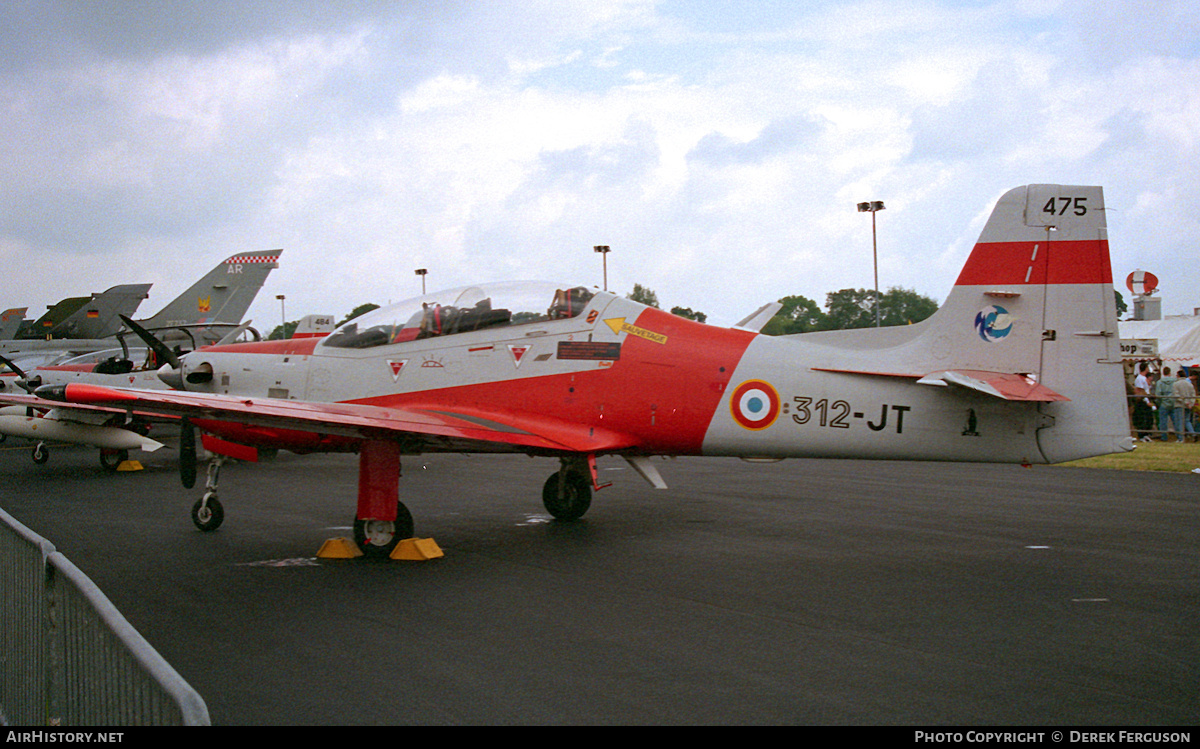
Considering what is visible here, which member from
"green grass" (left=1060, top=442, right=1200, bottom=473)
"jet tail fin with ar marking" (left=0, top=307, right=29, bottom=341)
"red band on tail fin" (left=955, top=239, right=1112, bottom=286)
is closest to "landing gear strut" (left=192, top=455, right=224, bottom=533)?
"red band on tail fin" (left=955, top=239, right=1112, bottom=286)

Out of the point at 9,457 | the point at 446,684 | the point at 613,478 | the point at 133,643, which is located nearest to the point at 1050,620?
the point at 446,684

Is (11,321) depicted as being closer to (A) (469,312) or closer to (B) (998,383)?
(A) (469,312)

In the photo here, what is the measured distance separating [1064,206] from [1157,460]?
37.8 feet

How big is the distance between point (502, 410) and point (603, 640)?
3.84 m

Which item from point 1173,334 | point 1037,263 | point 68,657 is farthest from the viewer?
point 1173,334

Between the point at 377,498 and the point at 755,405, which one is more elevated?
the point at 755,405

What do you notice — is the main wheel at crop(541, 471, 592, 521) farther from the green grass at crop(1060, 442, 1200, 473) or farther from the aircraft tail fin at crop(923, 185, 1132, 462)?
the green grass at crop(1060, 442, 1200, 473)

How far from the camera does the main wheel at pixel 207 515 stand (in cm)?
927

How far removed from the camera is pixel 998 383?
7785 millimetres

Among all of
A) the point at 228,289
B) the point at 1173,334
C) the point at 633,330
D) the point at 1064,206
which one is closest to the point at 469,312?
the point at 633,330

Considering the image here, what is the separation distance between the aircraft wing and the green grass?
11304 mm

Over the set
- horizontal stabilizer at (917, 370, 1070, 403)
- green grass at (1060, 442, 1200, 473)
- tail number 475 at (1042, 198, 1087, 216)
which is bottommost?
green grass at (1060, 442, 1200, 473)

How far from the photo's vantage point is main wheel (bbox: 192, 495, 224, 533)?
30.4 ft

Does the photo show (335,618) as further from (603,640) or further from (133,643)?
(133,643)
